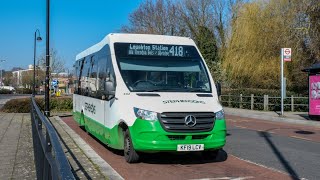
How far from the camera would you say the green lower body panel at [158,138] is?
8.18 m

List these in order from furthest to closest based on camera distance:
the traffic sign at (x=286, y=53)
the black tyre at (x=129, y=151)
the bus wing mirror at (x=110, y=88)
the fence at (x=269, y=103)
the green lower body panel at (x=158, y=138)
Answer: the fence at (x=269, y=103) → the traffic sign at (x=286, y=53) → the bus wing mirror at (x=110, y=88) → the black tyre at (x=129, y=151) → the green lower body panel at (x=158, y=138)

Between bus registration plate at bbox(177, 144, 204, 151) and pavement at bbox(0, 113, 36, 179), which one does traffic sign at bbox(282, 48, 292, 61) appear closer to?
pavement at bbox(0, 113, 36, 179)

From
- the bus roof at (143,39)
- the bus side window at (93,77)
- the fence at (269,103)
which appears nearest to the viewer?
the bus roof at (143,39)

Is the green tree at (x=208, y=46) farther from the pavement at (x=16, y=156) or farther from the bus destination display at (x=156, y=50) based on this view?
the bus destination display at (x=156, y=50)

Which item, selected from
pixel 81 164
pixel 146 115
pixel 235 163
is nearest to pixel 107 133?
pixel 81 164

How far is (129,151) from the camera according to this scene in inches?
345

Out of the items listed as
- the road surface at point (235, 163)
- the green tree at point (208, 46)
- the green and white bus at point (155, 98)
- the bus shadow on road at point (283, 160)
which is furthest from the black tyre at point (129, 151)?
the green tree at point (208, 46)

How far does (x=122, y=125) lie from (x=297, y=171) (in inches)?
137

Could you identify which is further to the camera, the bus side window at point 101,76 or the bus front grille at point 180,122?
the bus side window at point 101,76

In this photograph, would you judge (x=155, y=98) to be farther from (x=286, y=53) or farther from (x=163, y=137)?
(x=286, y=53)

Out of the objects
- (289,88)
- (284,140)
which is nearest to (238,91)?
(289,88)

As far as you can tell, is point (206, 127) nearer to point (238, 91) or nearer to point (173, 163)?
point (173, 163)

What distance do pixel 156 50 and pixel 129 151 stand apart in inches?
94.3

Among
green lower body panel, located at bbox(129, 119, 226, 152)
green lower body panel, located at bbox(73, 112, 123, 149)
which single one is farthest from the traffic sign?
green lower body panel, located at bbox(129, 119, 226, 152)
